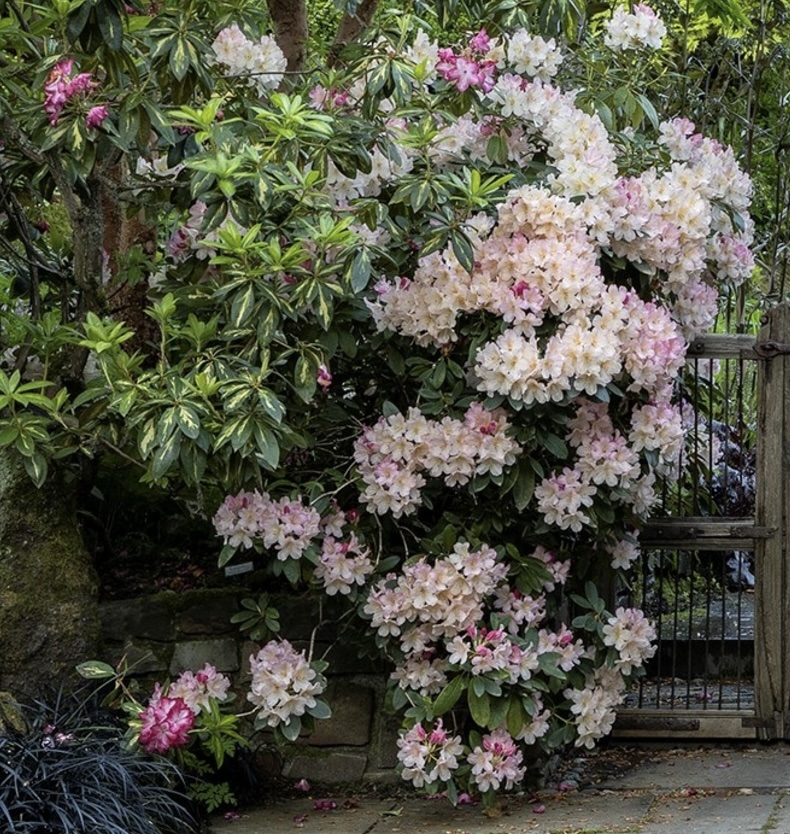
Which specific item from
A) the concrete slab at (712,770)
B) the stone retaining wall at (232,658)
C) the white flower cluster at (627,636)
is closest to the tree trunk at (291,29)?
the stone retaining wall at (232,658)

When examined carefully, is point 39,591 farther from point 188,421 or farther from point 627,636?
point 627,636

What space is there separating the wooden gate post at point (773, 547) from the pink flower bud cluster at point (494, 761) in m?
1.38

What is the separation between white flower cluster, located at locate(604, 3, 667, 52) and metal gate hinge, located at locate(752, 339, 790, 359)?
1254mm

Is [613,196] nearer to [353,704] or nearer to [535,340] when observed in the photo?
[535,340]

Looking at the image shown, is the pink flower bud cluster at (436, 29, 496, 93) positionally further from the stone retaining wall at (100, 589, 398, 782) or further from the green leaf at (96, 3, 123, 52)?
the stone retaining wall at (100, 589, 398, 782)

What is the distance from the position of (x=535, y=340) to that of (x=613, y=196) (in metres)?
0.60

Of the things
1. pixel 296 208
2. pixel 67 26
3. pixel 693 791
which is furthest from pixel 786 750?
pixel 67 26

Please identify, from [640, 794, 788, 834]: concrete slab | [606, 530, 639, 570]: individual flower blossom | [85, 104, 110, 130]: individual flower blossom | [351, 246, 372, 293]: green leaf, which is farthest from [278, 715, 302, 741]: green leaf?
[85, 104, 110, 130]: individual flower blossom

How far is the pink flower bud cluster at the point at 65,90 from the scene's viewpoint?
14.9 ft

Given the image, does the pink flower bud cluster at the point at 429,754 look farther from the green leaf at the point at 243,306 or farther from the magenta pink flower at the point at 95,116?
the magenta pink flower at the point at 95,116

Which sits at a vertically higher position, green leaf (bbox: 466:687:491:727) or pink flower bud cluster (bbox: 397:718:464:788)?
green leaf (bbox: 466:687:491:727)

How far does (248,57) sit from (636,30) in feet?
4.61

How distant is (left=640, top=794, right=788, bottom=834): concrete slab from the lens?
4531 mm

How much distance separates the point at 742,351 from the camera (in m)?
5.63
